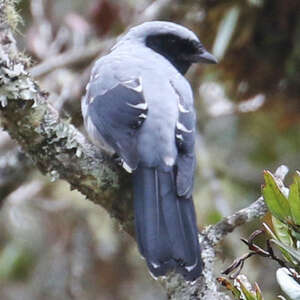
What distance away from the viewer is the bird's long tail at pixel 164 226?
2.32 metres

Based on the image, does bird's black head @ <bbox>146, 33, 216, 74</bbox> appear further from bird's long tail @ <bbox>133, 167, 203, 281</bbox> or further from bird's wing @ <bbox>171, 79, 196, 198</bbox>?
bird's long tail @ <bbox>133, 167, 203, 281</bbox>

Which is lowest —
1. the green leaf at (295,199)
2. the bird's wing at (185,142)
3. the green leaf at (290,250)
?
the bird's wing at (185,142)

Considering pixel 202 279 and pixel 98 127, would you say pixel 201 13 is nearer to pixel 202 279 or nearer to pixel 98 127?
pixel 98 127

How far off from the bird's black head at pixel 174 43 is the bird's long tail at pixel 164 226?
0.90 m

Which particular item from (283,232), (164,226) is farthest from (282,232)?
(164,226)

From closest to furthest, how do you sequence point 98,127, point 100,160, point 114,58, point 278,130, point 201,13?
point 100,160 → point 98,127 → point 114,58 → point 201,13 → point 278,130

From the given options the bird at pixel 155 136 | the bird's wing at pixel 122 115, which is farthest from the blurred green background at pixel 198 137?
the bird's wing at pixel 122 115

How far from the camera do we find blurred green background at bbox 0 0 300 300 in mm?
4172

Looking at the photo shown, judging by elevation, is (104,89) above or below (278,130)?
above

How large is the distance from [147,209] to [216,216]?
964 mm

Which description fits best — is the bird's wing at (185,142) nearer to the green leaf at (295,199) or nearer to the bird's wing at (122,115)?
the bird's wing at (122,115)

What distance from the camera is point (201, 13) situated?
4.30m

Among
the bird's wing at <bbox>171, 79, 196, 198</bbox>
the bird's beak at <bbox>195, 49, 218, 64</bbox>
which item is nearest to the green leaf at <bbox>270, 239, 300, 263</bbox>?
the bird's wing at <bbox>171, 79, 196, 198</bbox>

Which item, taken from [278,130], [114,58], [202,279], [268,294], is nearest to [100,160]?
[202,279]
